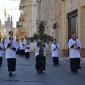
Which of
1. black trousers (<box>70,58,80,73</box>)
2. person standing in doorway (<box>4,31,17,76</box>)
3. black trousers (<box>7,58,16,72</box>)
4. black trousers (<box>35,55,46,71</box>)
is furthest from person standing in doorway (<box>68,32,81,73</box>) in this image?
black trousers (<box>7,58,16,72</box>)

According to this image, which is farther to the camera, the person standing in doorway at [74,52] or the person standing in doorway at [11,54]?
the person standing in doorway at [74,52]

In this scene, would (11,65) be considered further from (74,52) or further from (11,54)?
(74,52)

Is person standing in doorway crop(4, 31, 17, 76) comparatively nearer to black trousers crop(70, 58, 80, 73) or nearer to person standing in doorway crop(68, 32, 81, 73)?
person standing in doorway crop(68, 32, 81, 73)

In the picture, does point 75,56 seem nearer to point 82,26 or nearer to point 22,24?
point 82,26

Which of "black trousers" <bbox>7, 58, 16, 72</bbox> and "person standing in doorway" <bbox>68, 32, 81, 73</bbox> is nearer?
"black trousers" <bbox>7, 58, 16, 72</bbox>

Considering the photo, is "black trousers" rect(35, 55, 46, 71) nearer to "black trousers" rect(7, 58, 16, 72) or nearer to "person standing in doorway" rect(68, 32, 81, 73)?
"person standing in doorway" rect(68, 32, 81, 73)

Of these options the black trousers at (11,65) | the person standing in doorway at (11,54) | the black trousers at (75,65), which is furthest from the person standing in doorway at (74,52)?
the black trousers at (11,65)

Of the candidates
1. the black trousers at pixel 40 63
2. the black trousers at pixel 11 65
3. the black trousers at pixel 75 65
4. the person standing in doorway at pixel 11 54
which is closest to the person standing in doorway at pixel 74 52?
the black trousers at pixel 75 65

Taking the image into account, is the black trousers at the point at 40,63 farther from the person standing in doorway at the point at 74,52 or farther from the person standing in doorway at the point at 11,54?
the person standing in doorway at the point at 11,54

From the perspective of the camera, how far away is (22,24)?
109m

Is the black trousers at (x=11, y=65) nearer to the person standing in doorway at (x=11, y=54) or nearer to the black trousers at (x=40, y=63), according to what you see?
the person standing in doorway at (x=11, y=54)

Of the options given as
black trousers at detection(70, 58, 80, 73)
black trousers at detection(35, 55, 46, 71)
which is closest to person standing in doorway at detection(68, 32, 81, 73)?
black trousers at detection(70, 58, 80, 73)

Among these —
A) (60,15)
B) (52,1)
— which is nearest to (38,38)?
(60,15)

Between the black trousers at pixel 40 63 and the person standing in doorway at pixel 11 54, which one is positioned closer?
the person standing in doorway at pixel 11 54
